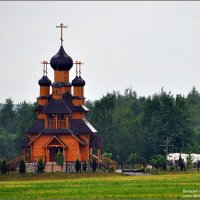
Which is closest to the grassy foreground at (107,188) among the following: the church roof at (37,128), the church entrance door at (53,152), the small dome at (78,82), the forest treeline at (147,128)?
the church entrance door at (53,152)

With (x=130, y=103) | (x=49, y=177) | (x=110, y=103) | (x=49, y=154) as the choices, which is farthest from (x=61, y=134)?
(x=130, y=103)

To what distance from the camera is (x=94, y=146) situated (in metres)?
85.9

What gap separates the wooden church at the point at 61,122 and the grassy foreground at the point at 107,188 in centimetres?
1417

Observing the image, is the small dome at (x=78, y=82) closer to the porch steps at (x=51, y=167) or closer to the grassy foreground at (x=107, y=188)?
the porch steps at (x=51, y=167)

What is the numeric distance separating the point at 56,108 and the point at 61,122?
1167 mm

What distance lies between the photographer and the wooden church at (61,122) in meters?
82.2

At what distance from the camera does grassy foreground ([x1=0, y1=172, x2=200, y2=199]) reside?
4878cm

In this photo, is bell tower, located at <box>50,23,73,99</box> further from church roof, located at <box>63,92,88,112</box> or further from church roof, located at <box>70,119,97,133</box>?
church roof, located at <box>70,119,97,133</box>

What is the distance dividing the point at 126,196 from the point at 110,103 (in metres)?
61.0

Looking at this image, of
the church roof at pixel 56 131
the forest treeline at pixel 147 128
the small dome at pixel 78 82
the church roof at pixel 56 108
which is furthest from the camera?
the forest treeline at pixel 147 128

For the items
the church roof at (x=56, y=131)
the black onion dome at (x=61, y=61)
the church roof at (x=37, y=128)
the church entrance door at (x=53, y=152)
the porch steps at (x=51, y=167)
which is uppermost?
the black onion dome at (x=61, y=61)

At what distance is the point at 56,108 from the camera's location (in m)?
82.6

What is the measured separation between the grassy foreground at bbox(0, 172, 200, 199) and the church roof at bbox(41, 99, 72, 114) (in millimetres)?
14624

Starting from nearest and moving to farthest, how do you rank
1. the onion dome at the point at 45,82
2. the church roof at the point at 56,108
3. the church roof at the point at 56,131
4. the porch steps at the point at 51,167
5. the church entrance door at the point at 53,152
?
the porch steps at the point at 51,167 → the church roof at the point at 56,131 → the church roof at the point at 56,108 → the church entrance door at the point at 53,152 → the onion dome at the point at 45,82
